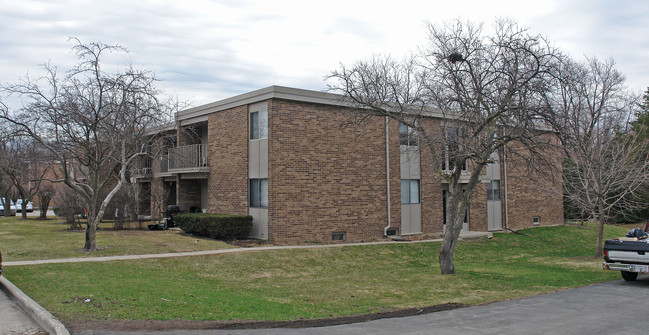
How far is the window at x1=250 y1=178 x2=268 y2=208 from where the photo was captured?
20.7m

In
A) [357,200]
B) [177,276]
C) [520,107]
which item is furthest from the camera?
[357,200]

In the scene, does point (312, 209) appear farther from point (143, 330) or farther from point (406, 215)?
point (143, 330)

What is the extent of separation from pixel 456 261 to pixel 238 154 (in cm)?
1008

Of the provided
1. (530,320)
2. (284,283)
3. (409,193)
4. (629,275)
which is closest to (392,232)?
(409,193)

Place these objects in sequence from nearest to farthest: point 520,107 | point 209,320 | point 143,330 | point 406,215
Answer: point 143,330 < point 209,320 < point 520,107 < point 406,215

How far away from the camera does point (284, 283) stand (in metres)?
13.8

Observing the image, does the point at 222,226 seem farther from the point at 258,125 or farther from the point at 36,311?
the point at 36,311

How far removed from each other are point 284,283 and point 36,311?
6.60m

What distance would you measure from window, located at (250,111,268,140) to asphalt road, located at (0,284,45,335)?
1251 centimetres

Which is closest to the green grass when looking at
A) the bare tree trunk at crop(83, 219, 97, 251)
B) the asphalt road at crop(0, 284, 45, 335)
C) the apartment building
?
the bare tree trunk at crop(83, 219, 97, 251)

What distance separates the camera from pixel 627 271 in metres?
13.0

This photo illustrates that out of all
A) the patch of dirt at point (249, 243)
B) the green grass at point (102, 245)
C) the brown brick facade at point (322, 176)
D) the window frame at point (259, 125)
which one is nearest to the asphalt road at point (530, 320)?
the green grass at point (102, 245)

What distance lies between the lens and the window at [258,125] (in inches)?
822

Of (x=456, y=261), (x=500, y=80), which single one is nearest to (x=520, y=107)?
(x=500, y=80)
